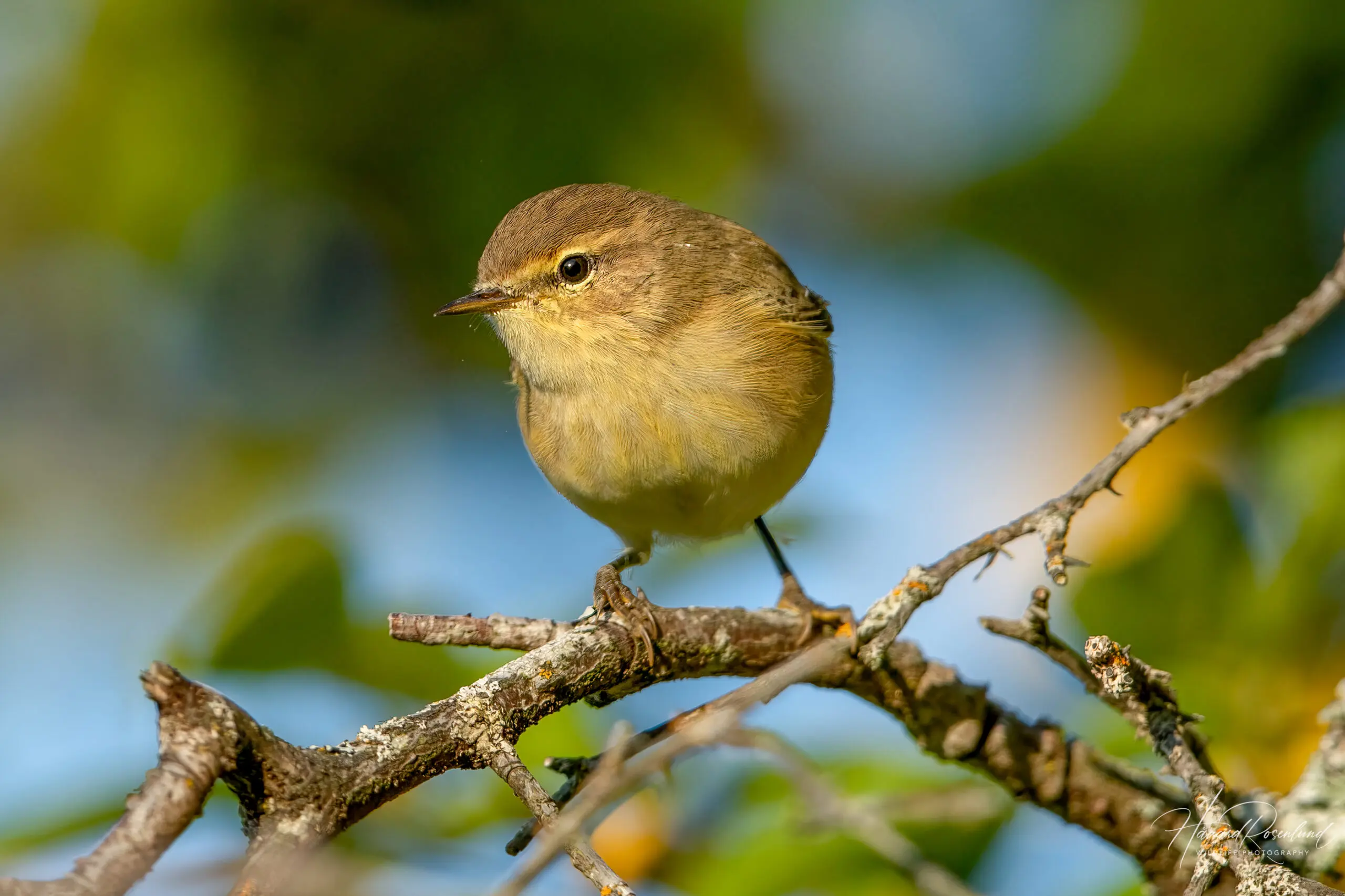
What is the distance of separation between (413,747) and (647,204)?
248 cm

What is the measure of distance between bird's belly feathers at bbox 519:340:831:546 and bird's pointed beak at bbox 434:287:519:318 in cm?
30

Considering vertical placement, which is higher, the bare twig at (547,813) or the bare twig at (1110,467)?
the bare twig at (1110,467)

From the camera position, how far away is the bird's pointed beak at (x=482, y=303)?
3.49 meters

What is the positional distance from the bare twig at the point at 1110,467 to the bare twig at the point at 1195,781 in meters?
0.27

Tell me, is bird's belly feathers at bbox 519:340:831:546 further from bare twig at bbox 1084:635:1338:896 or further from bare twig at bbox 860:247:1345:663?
bare twig at bbox 1084:635:1338:896

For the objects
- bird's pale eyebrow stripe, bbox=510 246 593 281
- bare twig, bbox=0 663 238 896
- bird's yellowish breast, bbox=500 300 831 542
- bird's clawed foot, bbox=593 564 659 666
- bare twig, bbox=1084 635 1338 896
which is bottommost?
bare twig, bbox=0 663 238 896

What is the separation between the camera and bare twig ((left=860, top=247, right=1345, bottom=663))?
7.27 ft

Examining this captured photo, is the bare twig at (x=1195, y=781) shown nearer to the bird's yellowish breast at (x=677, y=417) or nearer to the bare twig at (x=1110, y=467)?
the bare twig at (x=1110, y=467)

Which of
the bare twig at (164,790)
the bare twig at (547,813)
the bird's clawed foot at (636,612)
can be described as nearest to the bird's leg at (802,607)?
the bird's clawed foot at (636,612)

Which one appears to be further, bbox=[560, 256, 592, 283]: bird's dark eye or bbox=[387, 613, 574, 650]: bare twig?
bbox=[560, 256, 592, 283]: bird's dark eye

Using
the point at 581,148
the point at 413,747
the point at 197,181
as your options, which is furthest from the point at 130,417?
the point at 413,747

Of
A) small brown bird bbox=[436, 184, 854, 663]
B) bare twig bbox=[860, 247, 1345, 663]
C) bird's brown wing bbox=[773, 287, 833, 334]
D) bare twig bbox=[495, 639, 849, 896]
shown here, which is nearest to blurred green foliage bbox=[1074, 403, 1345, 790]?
bare twig bbox=[860, 247, 1345, 663]

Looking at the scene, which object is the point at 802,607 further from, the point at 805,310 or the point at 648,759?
the point at 648,759

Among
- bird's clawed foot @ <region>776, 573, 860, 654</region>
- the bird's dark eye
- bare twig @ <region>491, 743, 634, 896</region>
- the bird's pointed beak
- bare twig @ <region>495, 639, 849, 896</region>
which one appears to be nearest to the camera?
bare twig @ <region>495, 639, 849, 896</region>
